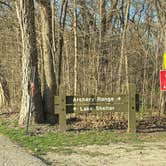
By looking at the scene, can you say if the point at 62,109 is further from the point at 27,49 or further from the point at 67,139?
the point at 27,49

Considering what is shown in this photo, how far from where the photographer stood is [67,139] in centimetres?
1330

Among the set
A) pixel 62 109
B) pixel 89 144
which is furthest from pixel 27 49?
pixel 89 144

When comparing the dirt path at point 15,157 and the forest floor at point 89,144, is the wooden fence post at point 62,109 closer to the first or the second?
the forest floor at point 89,144

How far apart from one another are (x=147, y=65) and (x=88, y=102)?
9.01 metres

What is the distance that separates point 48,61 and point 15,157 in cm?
743

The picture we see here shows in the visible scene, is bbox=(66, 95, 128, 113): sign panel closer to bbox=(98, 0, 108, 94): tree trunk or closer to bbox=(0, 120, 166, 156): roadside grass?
bbox=(0, 120, 166, 156): roadside grass

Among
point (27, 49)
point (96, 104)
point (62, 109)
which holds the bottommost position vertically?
point (62, 109)

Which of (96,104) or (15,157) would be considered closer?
(15,157)

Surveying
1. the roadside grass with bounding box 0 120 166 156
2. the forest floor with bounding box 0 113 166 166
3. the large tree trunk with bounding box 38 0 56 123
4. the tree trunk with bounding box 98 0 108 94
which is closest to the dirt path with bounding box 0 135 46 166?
the forest floor with bounding box 0 113 166 166

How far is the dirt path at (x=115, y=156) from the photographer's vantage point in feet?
32.4

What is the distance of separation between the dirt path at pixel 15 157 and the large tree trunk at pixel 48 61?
4630 millimetres

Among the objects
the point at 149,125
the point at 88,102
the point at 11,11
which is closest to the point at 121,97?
the point at 88,102

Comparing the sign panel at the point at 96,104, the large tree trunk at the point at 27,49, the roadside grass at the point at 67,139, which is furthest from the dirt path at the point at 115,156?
the large tree trunk at the point at 27,49

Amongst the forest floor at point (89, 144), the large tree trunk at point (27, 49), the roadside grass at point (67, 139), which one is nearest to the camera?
the forest floor at point (89, 144)
